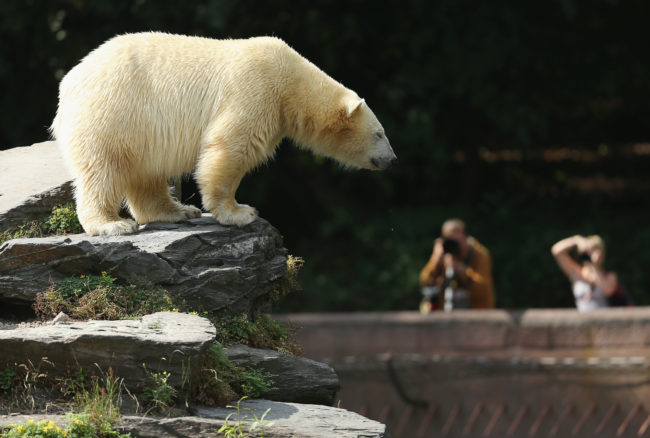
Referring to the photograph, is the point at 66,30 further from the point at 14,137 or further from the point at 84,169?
the point at 84,169

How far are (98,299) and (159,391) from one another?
856 millimetres

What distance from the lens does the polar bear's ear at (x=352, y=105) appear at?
637cm

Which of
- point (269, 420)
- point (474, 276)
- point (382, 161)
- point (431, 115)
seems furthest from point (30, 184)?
point (431, 115)

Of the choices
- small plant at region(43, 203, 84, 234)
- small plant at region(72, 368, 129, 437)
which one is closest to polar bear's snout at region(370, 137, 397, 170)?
small plant at region(43, 203, 84, 234)

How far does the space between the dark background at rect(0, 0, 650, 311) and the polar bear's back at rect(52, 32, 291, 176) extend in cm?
549

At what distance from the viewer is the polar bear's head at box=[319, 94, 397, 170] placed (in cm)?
645

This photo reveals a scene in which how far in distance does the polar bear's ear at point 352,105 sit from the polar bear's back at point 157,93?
558mm

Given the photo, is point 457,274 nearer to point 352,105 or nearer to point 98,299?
point 352,105

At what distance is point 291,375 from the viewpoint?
5828 mm

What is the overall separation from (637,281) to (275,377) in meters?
9.71

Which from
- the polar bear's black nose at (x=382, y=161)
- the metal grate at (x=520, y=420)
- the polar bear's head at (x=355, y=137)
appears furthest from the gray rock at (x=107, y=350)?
the metal grate at (x=520, y=420)

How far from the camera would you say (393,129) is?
13.5 metres

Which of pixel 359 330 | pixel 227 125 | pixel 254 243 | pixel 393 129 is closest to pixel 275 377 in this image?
pixel 254 243

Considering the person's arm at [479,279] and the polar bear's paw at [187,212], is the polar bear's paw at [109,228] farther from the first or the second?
the person's arm at [479,279]
